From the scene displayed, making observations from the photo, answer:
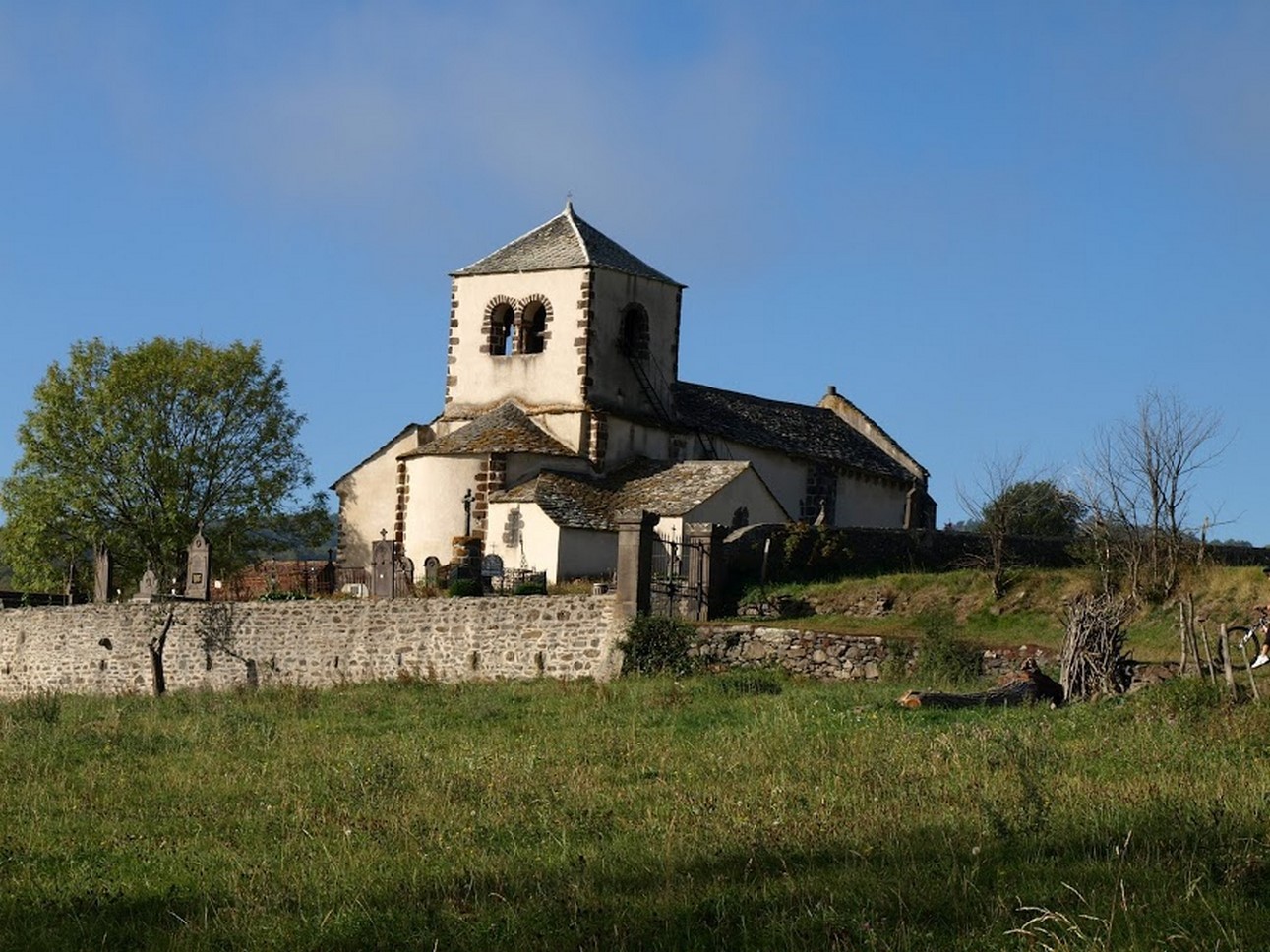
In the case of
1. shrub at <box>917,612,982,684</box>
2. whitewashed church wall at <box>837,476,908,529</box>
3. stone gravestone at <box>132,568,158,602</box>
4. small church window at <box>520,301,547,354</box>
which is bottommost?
shrub at <box>917,612,982,684</box>

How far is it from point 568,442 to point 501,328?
151 inches

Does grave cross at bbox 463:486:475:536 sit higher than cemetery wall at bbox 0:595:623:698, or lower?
higher

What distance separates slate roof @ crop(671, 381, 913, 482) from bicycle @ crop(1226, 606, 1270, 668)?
70.4 feet

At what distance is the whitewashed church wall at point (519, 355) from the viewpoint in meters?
42.5

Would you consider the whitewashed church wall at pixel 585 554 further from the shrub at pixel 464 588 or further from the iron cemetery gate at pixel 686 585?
the iron cemetery gate at pixel 686 585

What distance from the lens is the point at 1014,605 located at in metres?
28.6

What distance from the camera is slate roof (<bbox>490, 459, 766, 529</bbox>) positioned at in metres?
37.6

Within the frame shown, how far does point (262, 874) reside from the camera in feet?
36.4

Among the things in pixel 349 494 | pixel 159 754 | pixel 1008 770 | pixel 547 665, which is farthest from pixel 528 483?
pixel 1008 770

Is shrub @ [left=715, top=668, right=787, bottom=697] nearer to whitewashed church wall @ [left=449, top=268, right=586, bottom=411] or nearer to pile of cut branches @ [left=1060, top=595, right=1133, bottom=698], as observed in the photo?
pile of cut branches @ [left=1060, top=595, right=1133, bottom=698]

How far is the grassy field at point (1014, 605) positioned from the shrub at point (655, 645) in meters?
2.32

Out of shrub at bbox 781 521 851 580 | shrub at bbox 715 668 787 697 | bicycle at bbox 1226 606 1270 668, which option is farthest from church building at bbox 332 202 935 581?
bicycle at bbox 1226 606 1270 668

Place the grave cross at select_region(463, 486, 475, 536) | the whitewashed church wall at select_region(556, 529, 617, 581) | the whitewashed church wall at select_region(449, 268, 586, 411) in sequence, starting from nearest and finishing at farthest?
1. the whitewashed church wall at select_region(556, 529, 617, 581)
2. the grave cross at select_region(463, 486, 475, 536)
3. the whitewashed church wall at select_region(449, 268, 586, 411)

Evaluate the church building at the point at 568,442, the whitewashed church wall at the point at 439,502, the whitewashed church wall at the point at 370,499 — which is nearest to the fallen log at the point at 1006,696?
the church building at the point at 568,442
